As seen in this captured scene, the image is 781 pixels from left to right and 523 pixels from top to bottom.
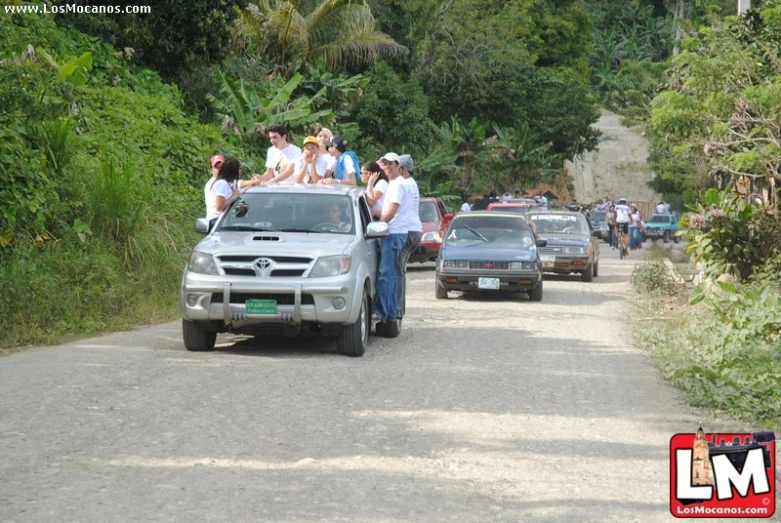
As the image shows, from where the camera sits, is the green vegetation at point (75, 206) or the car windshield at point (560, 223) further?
the car windshield at point (560, 223)

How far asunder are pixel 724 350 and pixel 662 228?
4399 centimetres

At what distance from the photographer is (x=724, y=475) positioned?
562 cm

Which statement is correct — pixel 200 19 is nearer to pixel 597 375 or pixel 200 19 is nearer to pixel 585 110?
pixel 597 375

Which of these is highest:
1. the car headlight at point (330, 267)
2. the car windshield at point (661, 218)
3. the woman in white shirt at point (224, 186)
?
the woman in white shirt at point (224, 186)

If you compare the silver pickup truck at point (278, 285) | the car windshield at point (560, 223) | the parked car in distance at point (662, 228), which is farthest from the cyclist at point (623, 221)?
the silver pickup truck at point (278, 285)

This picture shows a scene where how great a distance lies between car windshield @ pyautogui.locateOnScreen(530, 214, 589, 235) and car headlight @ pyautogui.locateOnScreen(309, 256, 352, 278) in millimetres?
14912

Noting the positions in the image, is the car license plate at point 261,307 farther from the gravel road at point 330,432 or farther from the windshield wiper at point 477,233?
the windshield wiper at point 477,233

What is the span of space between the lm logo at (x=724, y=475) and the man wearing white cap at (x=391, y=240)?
25.5 ft

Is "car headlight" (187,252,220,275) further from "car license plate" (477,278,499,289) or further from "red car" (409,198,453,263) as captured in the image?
"red car" (409,198,453,263)

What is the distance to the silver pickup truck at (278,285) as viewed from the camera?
38.4 feet

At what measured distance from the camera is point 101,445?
761 cm

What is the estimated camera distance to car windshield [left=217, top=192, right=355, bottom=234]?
42.5 feet

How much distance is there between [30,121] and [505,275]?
8.22 meters

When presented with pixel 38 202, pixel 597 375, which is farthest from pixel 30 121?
pixel 597 375
